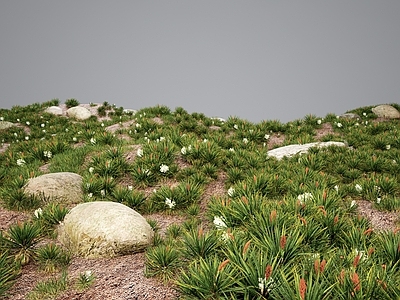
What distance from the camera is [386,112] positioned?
1636 centimetres

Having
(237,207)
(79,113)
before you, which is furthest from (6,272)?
(79,113)

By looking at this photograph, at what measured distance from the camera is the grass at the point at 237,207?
2.55 meters

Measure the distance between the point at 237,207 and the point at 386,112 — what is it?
17037 millimetres

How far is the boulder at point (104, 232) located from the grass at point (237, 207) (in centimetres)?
27

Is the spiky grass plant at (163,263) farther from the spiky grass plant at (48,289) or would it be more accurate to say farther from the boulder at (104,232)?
the spiky grass plant at (48,289)

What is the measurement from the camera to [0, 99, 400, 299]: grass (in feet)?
8.36

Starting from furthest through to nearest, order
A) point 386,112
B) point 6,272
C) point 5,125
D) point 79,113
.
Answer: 1. point 79,113
2. point 386,112
3. point 5,125
4. point 6,272

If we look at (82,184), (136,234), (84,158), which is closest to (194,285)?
(136,234)

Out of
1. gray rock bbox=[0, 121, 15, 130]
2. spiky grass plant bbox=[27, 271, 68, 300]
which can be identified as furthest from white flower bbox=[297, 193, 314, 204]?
gray rock bbox=[0, 121, 15, 130]

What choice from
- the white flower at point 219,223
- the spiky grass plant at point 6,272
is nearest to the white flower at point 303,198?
the white flower at point 219,223

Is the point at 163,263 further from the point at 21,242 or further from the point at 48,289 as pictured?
the point at 21,242

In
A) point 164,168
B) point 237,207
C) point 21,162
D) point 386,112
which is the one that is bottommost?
point 21,162

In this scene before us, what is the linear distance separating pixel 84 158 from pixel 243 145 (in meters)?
6.11

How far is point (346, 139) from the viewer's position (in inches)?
427
